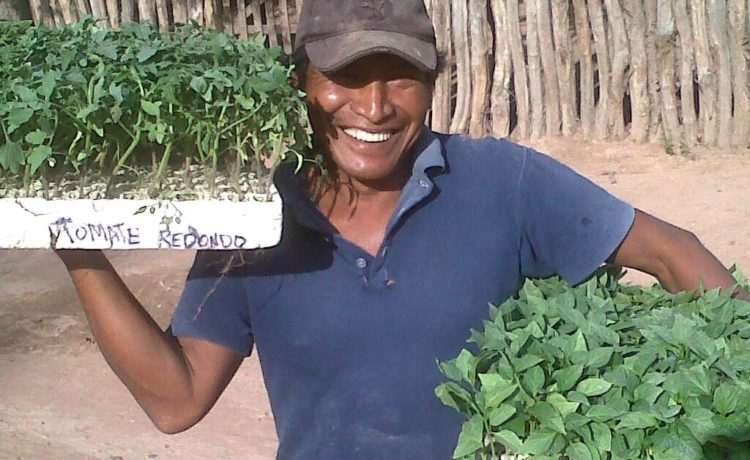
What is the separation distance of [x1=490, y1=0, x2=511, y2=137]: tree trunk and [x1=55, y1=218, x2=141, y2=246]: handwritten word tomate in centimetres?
493

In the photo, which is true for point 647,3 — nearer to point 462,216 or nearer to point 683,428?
point 462,216

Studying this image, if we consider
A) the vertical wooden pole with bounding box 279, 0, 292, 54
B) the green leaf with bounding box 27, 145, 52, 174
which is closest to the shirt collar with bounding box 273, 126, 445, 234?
the green leaf with bounding box 27, 145, 52, 174

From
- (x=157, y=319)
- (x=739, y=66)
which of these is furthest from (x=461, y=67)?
(x=157, y=319)

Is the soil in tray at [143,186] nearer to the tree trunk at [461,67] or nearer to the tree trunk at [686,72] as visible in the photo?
the tree trunk at [461,67]

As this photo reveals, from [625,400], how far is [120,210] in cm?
83

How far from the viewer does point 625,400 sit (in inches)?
57.4

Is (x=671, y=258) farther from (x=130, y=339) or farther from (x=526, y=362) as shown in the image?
(x=130, y=339)

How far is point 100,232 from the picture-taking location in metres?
1.51

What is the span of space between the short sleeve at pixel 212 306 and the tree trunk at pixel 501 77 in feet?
15.0

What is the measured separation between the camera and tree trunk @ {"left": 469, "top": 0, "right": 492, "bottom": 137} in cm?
608

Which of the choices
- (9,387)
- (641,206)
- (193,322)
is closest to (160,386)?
(193,322)

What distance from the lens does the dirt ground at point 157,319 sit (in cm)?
358

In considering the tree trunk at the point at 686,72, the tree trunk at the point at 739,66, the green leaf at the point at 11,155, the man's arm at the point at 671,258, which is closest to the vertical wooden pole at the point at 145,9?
the tree trunk at the point at 686,72

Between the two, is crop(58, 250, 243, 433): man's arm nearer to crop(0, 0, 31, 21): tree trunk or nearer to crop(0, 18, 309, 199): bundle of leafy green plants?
crop(0, 18, 309, 199): bundle of leafy green plants
